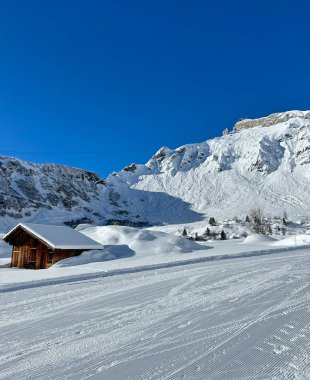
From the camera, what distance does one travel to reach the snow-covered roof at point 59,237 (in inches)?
958

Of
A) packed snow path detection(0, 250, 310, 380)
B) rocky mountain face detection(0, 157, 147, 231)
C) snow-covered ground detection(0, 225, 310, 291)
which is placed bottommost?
packed snow path detection(0, 250, 310, 380)

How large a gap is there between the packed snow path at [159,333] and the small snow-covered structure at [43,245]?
574 inches

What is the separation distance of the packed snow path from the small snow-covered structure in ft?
47.8

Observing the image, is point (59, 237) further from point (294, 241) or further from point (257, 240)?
point (294, 241)

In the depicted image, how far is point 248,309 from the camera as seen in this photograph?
7316 millimetres

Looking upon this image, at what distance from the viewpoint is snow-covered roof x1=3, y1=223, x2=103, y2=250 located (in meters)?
24.3

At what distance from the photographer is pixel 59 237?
2541 centimetres

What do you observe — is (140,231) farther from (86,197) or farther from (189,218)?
(86,197)

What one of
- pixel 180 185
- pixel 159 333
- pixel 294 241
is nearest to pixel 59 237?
pixel 159 333

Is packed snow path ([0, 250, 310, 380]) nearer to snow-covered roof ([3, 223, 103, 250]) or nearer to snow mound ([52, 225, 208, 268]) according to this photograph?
snow mound ([52, 225, 208, 268])

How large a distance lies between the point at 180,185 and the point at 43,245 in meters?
115

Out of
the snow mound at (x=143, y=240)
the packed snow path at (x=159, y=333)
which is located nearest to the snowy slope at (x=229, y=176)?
the snow mound at (x=143, y=240)

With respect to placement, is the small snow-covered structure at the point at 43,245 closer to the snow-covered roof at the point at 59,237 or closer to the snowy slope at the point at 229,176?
the snow-covered roof at the point at 59,237

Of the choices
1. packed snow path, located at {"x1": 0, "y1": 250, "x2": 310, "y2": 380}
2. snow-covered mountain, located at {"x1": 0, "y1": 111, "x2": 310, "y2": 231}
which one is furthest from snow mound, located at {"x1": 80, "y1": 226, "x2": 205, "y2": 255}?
snow-covered mountain, located at {"x1": 0, "y1": 111, "x2": 310, "y2": 231}
